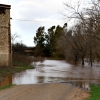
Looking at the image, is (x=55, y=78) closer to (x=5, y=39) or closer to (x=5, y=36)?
(x=5, y=39)

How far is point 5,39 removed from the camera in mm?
31406

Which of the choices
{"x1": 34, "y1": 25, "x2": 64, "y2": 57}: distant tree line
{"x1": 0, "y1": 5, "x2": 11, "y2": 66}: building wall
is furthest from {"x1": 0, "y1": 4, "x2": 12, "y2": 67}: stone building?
{"x1": 34, "y1": 25, "x2": 64, "y2": 57}: distant tree line

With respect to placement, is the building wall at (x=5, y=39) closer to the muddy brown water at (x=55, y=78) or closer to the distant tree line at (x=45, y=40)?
the muddy brown water at (x=55, y=78)

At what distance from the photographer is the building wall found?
1227 inches

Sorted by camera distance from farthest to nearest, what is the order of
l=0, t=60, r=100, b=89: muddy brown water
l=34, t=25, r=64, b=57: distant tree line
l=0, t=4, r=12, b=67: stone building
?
l=34, t=25, r=64, b=57: distant tree line, l=0, t=4, r=12, b=67: stone building, l=0, t=60, r=100, b=89: muddy brown water

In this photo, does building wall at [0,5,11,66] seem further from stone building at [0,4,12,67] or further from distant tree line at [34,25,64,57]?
distant tree line at [34,25,64,57]

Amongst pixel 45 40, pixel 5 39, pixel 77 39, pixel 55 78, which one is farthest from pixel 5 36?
pixel 45 40

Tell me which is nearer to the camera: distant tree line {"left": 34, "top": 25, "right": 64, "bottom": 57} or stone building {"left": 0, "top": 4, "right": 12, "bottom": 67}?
stone building {"left": 0, "top": 4, "right": 12, "bottom": 67}

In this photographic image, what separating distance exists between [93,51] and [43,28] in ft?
167

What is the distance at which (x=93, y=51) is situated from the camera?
176ft

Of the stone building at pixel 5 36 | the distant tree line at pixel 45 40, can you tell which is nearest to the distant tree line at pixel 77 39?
the distant tree line at pixel 45 40

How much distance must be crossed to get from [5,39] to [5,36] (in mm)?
378

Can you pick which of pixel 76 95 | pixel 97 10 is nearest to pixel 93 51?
pixel 97 10

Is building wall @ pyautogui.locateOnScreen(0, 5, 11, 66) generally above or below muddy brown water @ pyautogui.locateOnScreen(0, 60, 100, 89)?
above
